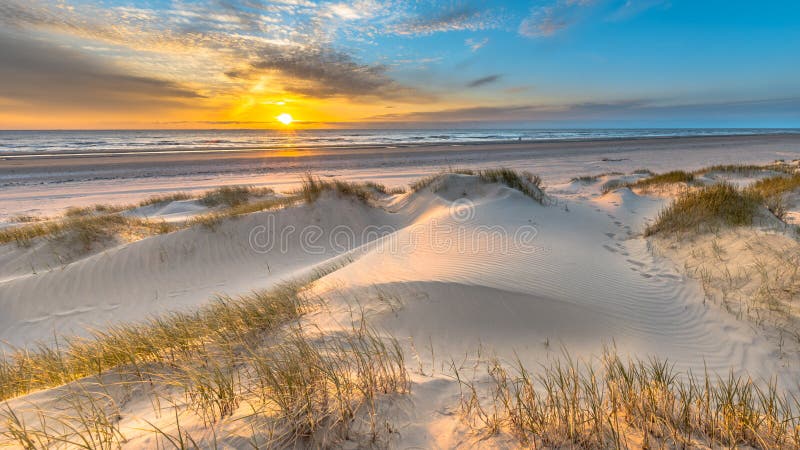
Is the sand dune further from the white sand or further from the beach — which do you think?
the beach

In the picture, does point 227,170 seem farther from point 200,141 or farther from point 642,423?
point 200,141

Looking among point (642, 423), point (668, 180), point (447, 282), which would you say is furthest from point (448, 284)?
point (668, 180)

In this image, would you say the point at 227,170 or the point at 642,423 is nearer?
the point at 642,423

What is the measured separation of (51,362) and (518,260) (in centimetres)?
540

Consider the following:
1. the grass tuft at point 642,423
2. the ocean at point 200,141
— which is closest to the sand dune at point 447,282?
the grass tuft at point 642,423

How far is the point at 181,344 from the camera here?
2832 millimetres

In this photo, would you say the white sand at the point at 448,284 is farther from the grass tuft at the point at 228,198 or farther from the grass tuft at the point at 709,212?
the grass tuft at the point at 228,198

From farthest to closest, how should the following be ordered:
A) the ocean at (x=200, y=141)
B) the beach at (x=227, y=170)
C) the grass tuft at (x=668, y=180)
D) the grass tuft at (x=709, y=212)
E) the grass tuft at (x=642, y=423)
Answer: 1. the ocean at (x=200, y=141)
2. the beach at (x=227, y=170)
3. the grass tuft at (x=668, y=180)
4. the grass tuft at (x=709, y=212)
5. the grass tuft at (x=642, y=423)

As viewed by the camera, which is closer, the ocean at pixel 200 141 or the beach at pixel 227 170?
the beach at pixel 227 170

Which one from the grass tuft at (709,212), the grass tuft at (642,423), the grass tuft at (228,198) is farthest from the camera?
the grass tuft at (228,198)

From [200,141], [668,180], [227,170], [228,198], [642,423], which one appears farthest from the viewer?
[200,141]

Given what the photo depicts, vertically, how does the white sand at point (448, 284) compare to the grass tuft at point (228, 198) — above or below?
below

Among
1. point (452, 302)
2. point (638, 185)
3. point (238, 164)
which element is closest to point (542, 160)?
point (638, 185)

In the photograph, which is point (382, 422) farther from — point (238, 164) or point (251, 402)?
point (238, 164)
